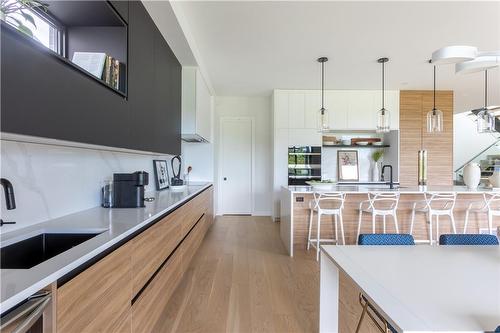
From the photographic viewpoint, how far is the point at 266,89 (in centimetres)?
584

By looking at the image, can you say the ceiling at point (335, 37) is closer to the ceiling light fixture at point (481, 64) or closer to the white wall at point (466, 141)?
the ceiling light fixture at point (481, 64)

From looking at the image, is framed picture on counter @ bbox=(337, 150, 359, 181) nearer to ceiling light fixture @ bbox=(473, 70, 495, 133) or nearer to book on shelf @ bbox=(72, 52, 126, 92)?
ceiling light fixture @ bbox=(473, 70, 495, 133)

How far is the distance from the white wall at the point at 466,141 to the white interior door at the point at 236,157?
27.3ft

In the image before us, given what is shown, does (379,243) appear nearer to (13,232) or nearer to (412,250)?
(412,250)

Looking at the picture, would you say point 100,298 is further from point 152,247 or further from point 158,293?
point 158,293

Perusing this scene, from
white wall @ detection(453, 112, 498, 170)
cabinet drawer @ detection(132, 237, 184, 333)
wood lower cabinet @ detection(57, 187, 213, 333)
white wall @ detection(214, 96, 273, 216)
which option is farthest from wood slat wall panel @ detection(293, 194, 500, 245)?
white wall @ detection(453, 112, 498, 170)

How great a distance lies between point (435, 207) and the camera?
3.92m

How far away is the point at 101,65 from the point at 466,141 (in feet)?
41.2

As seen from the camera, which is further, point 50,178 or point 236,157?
point 236,157

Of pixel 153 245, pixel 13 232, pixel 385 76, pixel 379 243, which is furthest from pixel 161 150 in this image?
pixel 385 76

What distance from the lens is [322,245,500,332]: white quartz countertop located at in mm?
865

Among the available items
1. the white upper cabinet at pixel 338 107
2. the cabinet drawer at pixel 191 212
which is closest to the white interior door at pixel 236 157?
the white upper cabinet at pixel 338 107

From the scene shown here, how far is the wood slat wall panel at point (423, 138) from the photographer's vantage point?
5.82 m

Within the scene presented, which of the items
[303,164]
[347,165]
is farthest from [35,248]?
[347,165]
